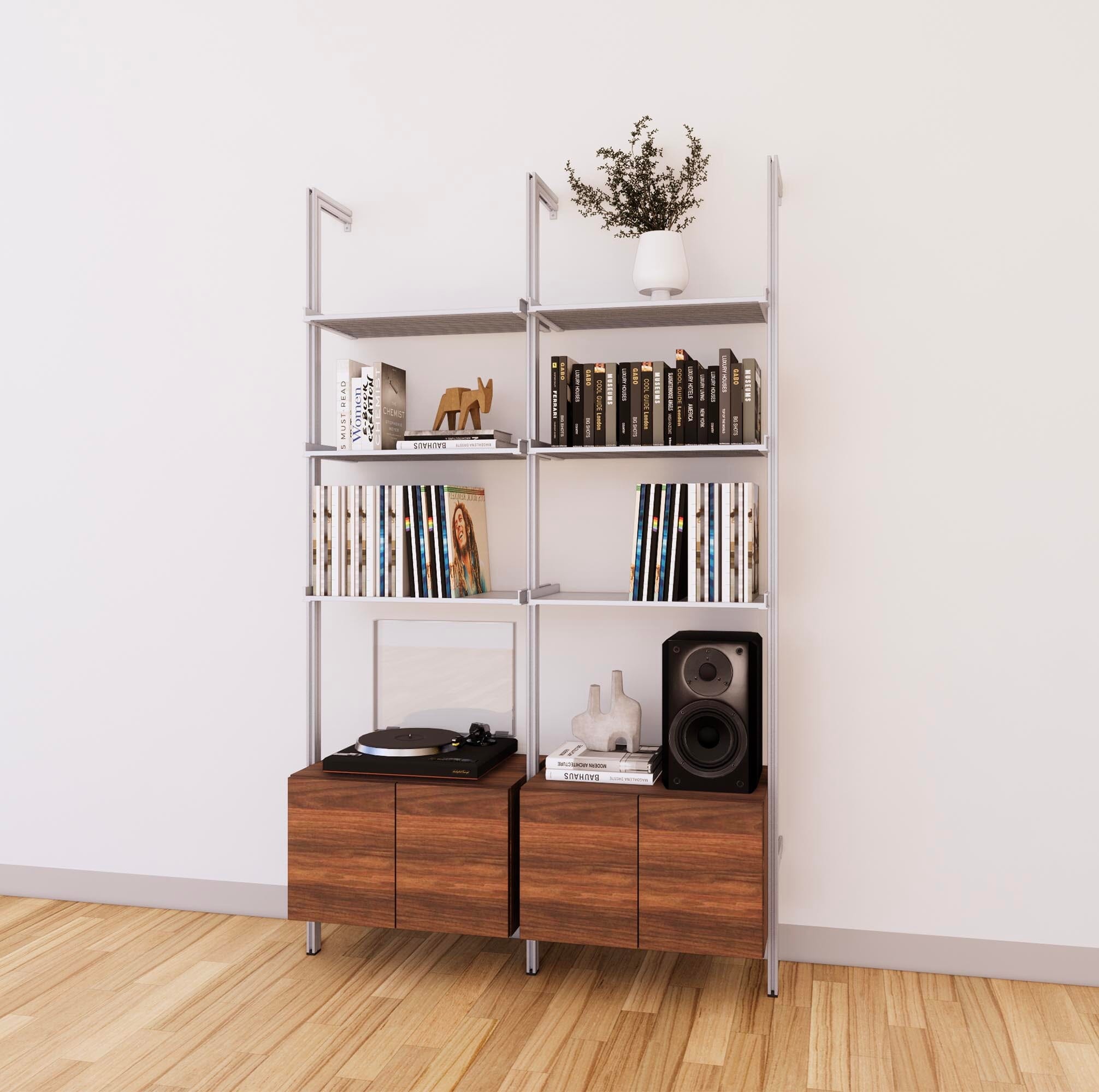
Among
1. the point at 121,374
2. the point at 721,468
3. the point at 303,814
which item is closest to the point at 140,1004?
the point at 303,814

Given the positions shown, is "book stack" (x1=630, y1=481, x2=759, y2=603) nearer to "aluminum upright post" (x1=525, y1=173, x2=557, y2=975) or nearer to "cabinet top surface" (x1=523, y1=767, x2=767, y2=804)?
"aluminum upright post" (x1=525, y1=173, x2=557, y2=975)

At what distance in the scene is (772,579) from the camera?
8.98 feet

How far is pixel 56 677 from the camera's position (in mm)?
3607

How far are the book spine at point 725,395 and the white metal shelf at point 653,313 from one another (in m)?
0.15

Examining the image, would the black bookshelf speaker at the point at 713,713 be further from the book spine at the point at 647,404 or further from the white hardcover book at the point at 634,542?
the book spine at the point at 647,404

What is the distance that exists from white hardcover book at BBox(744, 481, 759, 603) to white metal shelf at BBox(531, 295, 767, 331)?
0.48 meters

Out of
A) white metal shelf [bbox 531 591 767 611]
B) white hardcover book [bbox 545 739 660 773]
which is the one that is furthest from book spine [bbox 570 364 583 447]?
white hardcover book [bbox 545 739 660 773]

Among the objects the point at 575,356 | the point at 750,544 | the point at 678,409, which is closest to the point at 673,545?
the point at 750,544

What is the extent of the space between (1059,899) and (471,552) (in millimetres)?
1917

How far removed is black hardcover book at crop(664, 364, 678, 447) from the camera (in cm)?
280

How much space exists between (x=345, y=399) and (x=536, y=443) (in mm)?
580

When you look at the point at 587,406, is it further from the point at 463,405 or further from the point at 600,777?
the point at 600,777

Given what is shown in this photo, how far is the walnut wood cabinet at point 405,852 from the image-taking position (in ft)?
9.25

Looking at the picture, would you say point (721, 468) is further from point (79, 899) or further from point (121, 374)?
point (79, 899)
